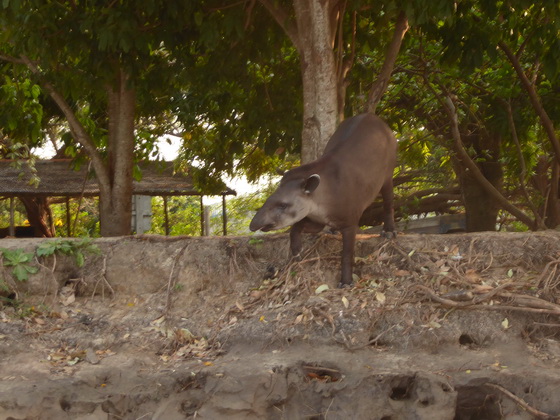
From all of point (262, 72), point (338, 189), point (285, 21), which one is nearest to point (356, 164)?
point (338, 189)

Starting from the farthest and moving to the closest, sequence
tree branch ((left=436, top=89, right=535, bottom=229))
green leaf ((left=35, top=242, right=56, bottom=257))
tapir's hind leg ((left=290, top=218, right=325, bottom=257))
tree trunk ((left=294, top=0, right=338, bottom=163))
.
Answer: tree branch ((left=436, top=89, right=535, bottom=229)), tree trunk ((left=294, top=0, right=338, bottom=163)), green leaf ((left=35, top=242, right=56, bottom=257)), tapir's hind leg ((left=290, top=218, right=325, bottom=257))

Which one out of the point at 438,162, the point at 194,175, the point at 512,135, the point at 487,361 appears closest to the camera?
the point at 487,361

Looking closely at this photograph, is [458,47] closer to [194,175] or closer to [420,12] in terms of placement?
[420,12]

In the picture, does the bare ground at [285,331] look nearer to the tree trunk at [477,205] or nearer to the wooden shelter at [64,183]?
the tree trunk at [477,205]

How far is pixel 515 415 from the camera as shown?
567 cm

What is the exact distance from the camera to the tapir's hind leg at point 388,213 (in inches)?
294

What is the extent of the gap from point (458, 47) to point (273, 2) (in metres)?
2.15

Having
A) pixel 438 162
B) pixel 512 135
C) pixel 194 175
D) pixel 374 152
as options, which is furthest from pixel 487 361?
pixel 438 162

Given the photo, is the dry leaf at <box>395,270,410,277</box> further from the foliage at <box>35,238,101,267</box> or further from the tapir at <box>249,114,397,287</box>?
the foliage at <box>35,238,101,267</box>

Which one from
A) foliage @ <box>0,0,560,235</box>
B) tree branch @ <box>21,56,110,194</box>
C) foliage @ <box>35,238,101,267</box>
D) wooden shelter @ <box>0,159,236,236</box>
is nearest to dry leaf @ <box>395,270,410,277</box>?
foliage @ <box>0,0,560,235</box>

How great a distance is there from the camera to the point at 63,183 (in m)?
16.9

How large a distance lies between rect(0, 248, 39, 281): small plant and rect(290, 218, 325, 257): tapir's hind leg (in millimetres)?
2406

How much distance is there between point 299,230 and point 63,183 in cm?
1112

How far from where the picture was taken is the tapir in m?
6.52
